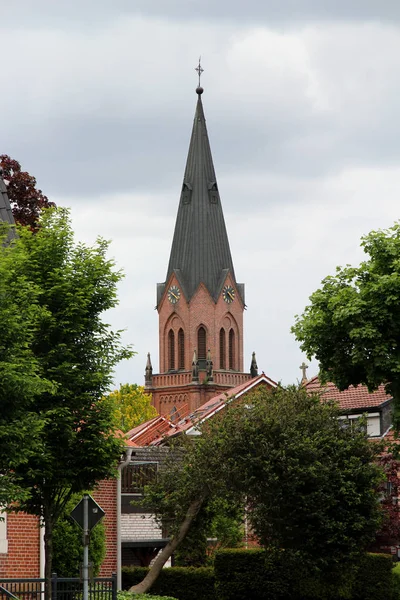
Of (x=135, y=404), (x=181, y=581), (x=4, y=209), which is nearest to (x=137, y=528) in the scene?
(x=181, y=581)

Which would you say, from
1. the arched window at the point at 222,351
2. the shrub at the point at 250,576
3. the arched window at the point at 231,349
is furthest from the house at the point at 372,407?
the arched window at the point at 231,349

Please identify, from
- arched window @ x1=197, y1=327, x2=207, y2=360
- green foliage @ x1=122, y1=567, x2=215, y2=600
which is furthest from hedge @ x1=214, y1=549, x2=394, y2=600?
arched window @ x1=197, y1=327, x2=207, y2=360

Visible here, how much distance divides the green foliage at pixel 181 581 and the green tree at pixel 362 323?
319 inches

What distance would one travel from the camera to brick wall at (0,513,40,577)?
31.5m

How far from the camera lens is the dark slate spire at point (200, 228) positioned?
132375mm

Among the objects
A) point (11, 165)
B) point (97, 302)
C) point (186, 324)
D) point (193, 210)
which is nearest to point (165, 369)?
point (186, 324)

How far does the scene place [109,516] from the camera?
3575cm

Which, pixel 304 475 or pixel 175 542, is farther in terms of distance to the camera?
pixel 304 475

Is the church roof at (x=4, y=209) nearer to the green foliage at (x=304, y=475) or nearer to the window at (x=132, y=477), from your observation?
the green foliage at (x=304, y=475)

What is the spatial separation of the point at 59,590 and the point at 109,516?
32.4 ft

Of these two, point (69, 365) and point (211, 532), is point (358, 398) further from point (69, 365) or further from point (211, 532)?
point (69, 365)

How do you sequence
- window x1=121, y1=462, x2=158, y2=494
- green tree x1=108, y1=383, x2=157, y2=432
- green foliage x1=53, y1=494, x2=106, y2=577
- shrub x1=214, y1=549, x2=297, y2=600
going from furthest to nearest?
green tree x1=108, y1=383, x2=157, y2=432 → window x1=121, y1=462, x2=158, y2=494 → shrub x1=214, y1=549, x2=297, y2=600 → green foliage x1=53, y1=494, x2=106, y2=577

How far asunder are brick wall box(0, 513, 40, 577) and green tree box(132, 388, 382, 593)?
2.89 metres

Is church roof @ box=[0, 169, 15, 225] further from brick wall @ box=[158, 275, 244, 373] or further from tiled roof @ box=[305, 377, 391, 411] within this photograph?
brick wall @ box=[158, 275, 244, 373]
